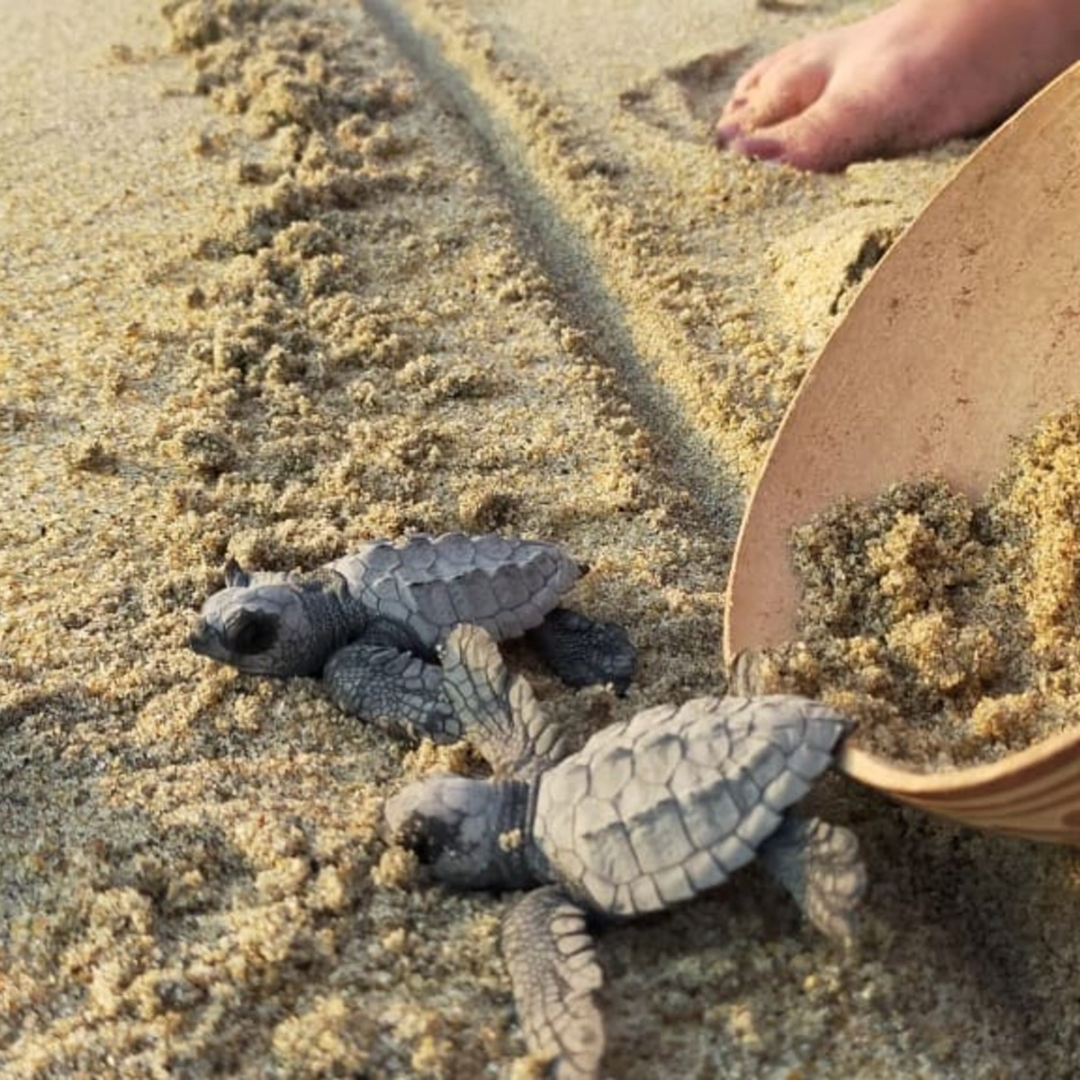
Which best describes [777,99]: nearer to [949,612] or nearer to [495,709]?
[949,612]

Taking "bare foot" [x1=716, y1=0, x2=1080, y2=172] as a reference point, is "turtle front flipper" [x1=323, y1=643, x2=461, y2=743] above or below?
below

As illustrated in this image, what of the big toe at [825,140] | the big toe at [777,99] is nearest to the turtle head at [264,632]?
the big toe at [825,140]

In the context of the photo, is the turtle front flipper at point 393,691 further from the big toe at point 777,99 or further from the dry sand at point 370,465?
the big toe at point 777,99

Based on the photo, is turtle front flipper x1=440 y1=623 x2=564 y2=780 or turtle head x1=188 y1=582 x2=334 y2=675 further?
turtle head x1=188 y1=582 x2=334 y2=675

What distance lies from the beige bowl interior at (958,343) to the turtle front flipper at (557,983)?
2.19ft

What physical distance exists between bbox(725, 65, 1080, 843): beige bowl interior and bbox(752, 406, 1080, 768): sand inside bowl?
5cm

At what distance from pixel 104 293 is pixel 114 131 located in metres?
0.84

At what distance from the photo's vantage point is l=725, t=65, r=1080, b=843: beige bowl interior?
1931 millimetres

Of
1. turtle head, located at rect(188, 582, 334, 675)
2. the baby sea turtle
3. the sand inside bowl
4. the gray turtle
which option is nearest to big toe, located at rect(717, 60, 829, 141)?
the sand inside bowl

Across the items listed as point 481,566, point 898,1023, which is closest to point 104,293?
point 481,566

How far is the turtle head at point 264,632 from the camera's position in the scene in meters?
1.82

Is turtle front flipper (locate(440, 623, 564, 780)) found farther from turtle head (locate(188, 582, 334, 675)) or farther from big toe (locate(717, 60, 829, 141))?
big toe (locate(717, 60, 829, 141))

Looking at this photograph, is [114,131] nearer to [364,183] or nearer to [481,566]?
[364,183]

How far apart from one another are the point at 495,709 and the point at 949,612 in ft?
2.02
